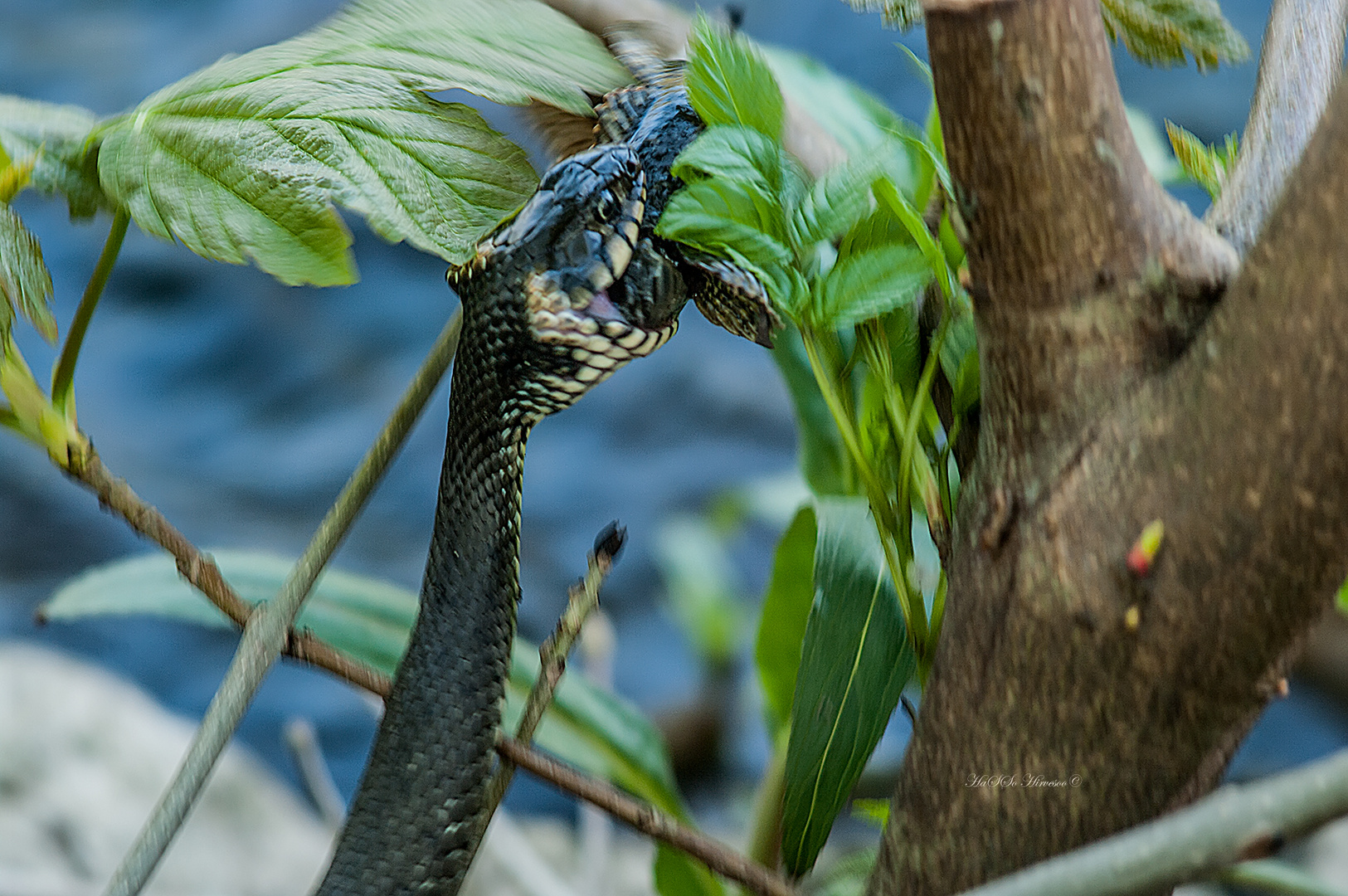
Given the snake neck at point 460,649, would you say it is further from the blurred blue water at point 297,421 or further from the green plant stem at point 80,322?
the blurred blue water at point 297,421

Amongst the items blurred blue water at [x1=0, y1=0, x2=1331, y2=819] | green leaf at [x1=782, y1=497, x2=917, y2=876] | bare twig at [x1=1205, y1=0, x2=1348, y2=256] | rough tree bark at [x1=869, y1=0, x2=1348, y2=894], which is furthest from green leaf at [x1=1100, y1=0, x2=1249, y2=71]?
blurred blue water at [x1=0, y1=0, x2=1331, y2=819]

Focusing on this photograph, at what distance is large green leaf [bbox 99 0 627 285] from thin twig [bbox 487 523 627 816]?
0.16 m

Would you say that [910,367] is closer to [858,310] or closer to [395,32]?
[858,310]

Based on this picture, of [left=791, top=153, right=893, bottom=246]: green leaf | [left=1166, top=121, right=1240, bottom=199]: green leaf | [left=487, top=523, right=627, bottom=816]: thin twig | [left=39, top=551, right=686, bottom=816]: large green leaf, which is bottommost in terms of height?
[left=39, top=551, right=686, bottom=816]: large green leaf

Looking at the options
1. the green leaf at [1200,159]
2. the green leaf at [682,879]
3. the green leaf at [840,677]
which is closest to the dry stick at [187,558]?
the green leaf at [840,677]

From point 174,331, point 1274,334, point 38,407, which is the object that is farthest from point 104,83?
point 1274,334

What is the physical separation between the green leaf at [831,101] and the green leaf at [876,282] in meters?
0.41

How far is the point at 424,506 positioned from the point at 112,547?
72cm

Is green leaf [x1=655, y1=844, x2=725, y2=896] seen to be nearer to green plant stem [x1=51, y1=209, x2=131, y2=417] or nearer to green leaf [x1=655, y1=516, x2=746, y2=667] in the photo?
green plant stem [x1=51, y1=209, x2=131, y2=417]

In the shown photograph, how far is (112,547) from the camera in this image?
2.40m

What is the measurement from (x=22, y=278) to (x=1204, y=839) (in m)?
0.51

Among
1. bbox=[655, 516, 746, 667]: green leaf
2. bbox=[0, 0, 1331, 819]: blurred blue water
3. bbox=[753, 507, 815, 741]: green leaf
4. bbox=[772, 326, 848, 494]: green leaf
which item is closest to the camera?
bbox=[753, 507, 815, 741]: green leaf

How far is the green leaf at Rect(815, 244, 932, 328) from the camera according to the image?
17.4 inches

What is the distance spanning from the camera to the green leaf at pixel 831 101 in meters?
0.86
